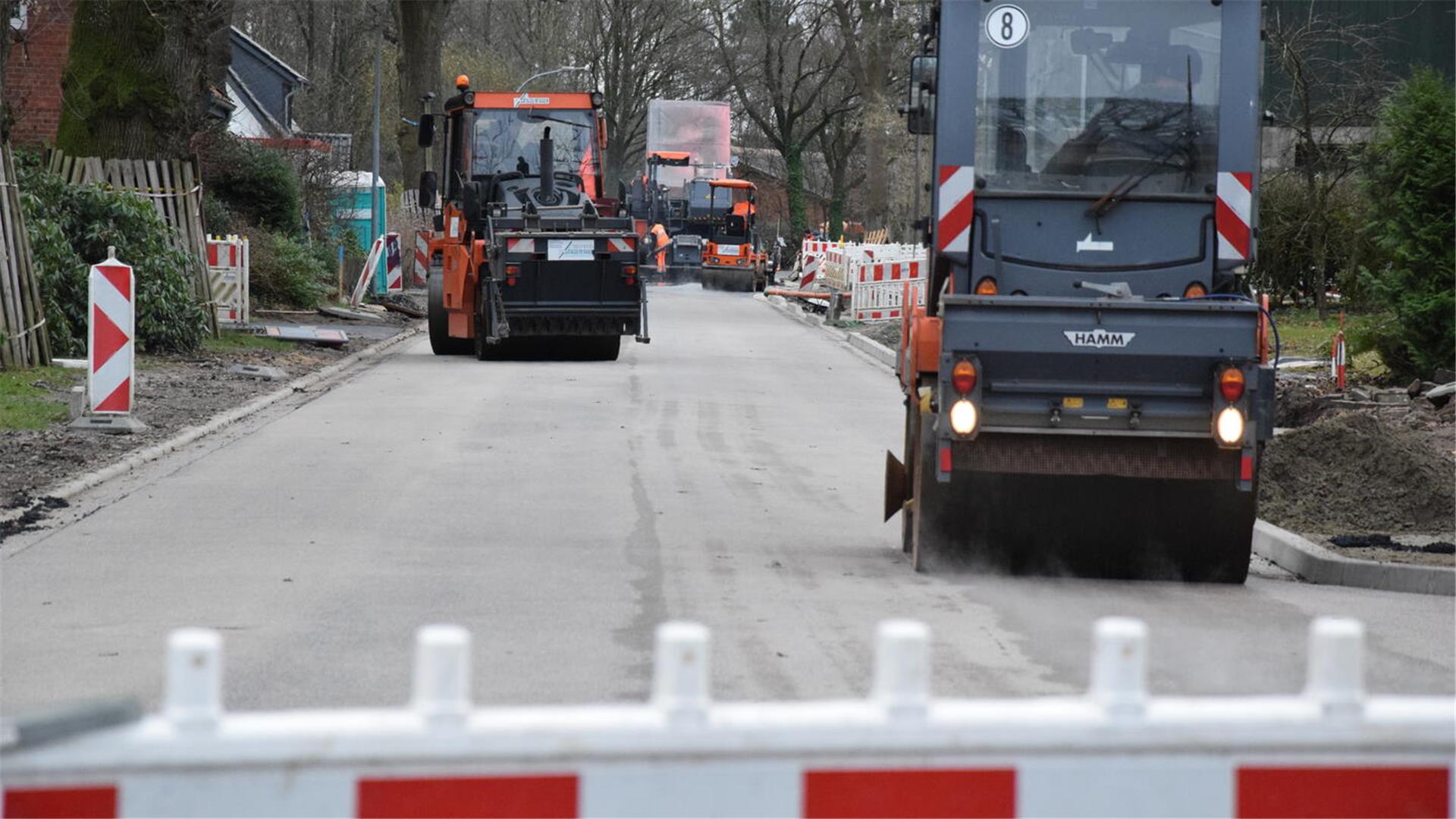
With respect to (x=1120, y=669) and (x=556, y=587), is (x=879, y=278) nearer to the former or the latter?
(x=556, y=587)

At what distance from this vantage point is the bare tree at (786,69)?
209 ft

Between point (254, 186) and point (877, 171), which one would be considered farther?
point (877, 171)

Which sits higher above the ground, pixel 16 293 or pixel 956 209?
pixel 956 209

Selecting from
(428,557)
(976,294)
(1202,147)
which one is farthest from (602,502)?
(1202,147)

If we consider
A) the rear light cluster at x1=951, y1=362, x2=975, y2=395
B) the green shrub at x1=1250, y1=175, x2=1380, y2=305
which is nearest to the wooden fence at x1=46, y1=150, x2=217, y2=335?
the rear light cluster at x1=951, y1=362, x2=975, y2=395

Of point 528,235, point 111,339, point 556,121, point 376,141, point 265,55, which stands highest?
point 265,55

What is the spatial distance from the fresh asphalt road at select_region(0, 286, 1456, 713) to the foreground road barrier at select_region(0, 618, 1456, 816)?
11.8 ft

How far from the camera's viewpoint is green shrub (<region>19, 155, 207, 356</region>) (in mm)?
19984

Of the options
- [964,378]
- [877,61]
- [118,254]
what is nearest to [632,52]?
[877,61]

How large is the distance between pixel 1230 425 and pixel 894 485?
2351 mm

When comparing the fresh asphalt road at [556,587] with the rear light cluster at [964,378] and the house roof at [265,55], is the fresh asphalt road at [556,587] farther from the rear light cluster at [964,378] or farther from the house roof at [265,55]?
the house roof at [265,55]

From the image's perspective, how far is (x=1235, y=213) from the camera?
30.5ft

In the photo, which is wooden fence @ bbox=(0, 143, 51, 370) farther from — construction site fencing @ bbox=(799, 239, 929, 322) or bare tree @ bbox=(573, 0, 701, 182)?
bare tree @ bbox=(573, 0, 701, 182)

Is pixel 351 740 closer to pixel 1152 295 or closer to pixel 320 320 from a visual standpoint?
pixel 1152 295
